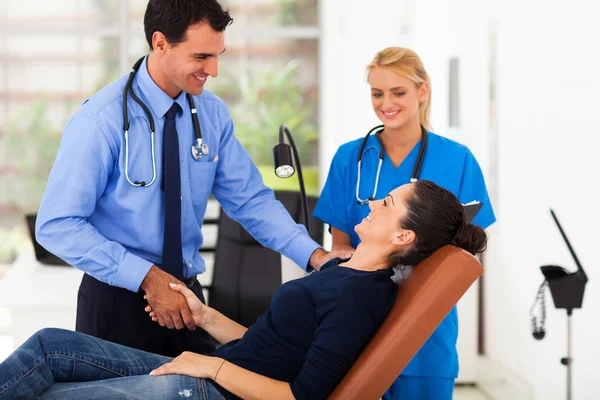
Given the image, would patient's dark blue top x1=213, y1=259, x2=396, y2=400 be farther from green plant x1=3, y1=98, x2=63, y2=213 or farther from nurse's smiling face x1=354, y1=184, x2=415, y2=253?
green plant x1=3, y1=98, x2=63, y2=213

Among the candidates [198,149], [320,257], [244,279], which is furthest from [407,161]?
[244,279]

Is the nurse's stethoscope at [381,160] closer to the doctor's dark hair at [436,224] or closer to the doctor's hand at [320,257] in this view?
the doctor's hand at [320,257]

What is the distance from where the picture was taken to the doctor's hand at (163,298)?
1819 mm

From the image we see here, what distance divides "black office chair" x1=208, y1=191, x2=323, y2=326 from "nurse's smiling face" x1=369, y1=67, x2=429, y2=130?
0.98m

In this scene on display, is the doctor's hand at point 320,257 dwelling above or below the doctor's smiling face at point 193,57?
below

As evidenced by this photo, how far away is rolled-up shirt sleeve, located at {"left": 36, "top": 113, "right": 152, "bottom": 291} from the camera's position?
1.80 m

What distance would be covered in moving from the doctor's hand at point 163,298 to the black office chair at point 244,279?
123 centimetres

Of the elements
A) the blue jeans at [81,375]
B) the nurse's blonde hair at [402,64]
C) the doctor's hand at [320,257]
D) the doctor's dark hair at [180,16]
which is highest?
the doctor's dark hair at [180,16]

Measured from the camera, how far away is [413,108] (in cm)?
212

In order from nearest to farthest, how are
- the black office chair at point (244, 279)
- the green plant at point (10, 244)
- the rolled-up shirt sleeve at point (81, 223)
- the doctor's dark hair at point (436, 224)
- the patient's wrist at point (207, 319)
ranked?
the doctor's dark hair at point (436, 224) → the rolled-up shirt sleeve at point (81, 223) → the patient's wrist at point (207, 319) → the black office chair at point (244, 279) → the green plant at point (10, 244)

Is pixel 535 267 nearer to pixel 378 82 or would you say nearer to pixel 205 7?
pixel 378 82

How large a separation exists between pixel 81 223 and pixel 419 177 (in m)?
0.91

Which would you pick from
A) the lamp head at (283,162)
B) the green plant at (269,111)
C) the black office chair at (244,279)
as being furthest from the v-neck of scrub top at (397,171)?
the green plant at (269,111)

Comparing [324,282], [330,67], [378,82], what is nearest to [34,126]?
[330,67]
